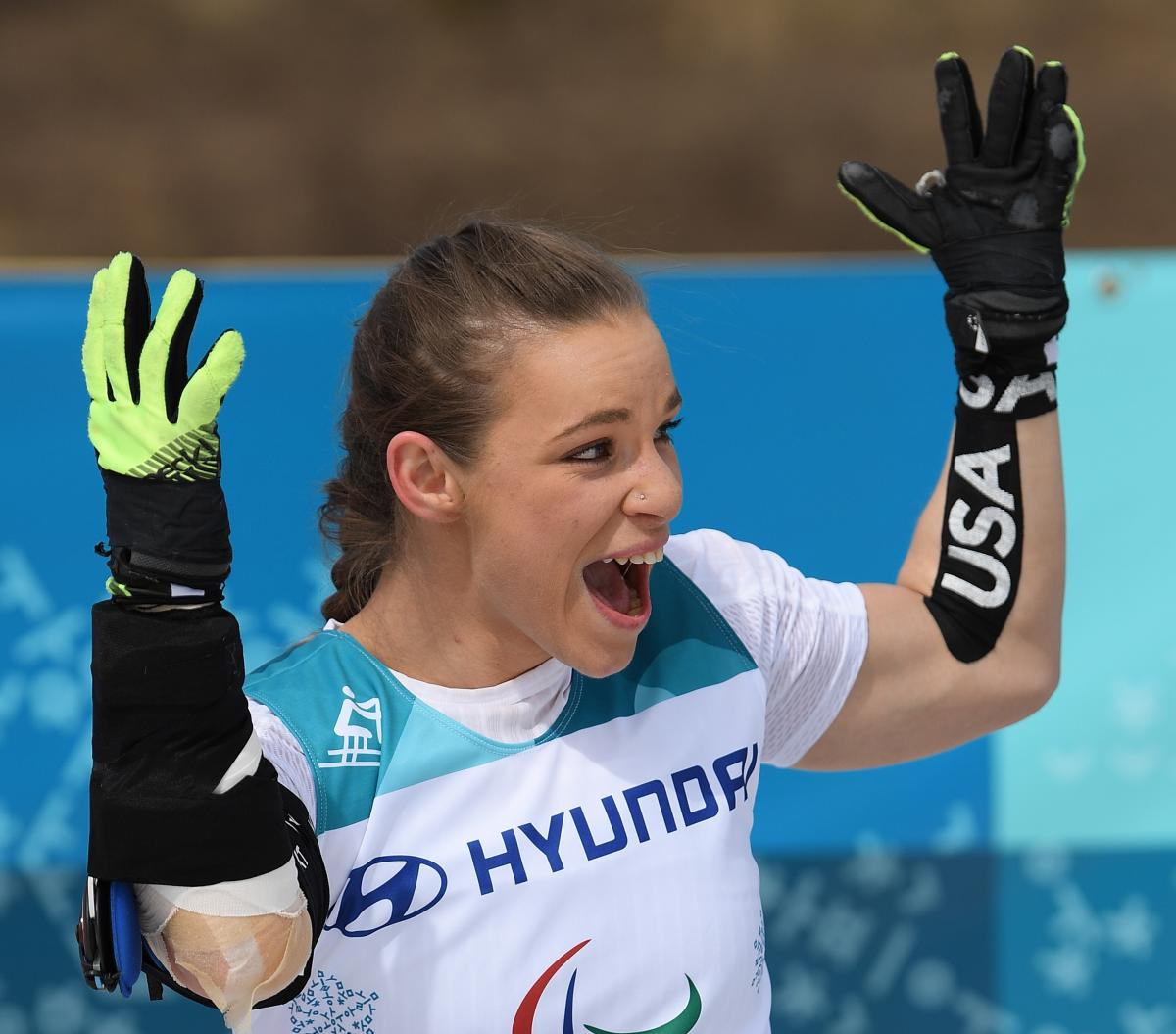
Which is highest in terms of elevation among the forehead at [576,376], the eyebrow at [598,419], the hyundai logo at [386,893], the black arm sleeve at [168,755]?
the forehead at [576,376]

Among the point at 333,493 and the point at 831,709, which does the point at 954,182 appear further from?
the point at 333,493

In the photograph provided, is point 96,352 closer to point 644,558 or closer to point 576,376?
point 576,376

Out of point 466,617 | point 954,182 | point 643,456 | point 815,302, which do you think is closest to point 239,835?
point 466,617

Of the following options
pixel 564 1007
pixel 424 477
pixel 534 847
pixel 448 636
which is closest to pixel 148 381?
pixel 424 477

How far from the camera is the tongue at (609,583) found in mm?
1618

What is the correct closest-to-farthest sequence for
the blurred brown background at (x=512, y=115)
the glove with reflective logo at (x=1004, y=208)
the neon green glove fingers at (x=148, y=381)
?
the neon green glove fingers at (x=148, y=381)
the glove with reflective logo at (x=1004, y=208)
the blurred brown background at (x=512, y=115)

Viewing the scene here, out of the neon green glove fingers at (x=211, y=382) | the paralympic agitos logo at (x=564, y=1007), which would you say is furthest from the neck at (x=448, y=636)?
the neon green glove fingers at (x=211, y=382)

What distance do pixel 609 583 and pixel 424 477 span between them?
213 mm

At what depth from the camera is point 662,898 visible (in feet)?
Result: 5.19

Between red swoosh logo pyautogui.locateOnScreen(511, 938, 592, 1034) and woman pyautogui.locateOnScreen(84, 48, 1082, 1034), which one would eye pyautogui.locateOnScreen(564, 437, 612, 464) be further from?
red swoosh logo pyautogui.locateOnScreen(511, 938, 592, 1034)

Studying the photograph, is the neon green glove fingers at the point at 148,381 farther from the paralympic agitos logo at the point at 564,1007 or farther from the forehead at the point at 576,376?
the paralympic agitos logo at the point at 564,1007

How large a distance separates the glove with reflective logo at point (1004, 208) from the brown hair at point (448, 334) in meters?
0.40

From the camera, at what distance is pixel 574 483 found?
151cm

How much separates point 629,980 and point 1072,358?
1.43 meters
